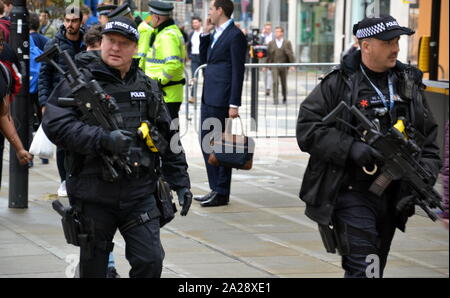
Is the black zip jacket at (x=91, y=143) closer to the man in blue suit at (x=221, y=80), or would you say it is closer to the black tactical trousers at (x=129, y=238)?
the black tactical trousers at (x=129, y=238)

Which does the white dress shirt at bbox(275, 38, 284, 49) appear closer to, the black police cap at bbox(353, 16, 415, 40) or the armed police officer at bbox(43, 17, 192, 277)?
the black police cap at bbox(353, 16, 415, 40)

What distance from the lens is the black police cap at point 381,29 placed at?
5672mm

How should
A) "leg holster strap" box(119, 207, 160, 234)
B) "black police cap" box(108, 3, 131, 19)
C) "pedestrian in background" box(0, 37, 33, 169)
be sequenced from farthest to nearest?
"black police cap" box(108, 3, 131, 19), "pedestrian in background" box(0, 37, 33, 169), "leg holster strap" box(119, 207, 160, 234)

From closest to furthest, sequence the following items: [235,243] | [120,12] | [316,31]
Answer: [235,243]
[120,12]
[316,31]

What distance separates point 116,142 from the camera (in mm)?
5316

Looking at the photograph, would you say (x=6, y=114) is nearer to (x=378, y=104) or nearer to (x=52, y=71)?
(x=52, y=71)

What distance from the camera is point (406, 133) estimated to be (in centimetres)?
562

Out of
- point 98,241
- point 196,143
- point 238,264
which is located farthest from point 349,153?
point 196,143

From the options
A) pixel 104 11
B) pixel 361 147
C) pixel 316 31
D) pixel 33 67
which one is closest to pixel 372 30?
pixel 361 147

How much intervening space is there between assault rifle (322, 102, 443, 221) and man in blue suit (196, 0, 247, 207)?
15.6ft

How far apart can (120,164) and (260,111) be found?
14344 millimetres

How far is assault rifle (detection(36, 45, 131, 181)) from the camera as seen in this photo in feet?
17.8

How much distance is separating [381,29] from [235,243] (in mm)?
3373

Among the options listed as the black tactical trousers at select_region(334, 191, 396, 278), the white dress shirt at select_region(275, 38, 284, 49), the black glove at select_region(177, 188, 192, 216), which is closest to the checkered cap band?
Result: the black tactical trousers at select_region(334, 191, 396, 278)
